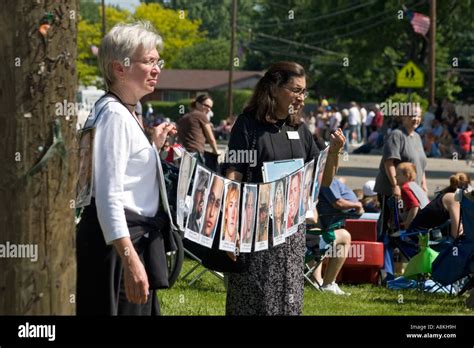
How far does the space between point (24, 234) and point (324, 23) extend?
209ft

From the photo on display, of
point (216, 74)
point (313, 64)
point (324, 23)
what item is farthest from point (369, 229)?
point (216, 74)

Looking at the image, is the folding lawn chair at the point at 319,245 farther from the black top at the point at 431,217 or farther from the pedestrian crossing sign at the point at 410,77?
the pedestrian crossing sign at the point at 410,77

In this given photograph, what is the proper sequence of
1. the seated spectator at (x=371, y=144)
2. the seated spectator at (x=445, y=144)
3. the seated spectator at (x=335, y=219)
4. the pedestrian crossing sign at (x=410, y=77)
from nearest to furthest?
1. the seated spectator at (x=335, y=219)
2. the pedestrian crossing sign at (x=410, y=77)
3. the seated spectator at (x=445, y=144)
4. the seated spectator at (x=371, y=144)

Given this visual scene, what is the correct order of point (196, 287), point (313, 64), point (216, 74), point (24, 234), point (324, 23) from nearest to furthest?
point (24, 234) → point (196, 287) → point (324, 23) → point (313, 64) → point (216, 74)

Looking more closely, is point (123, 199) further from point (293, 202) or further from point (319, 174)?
point (319, 174)

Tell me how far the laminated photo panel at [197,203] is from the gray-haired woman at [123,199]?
643 mm

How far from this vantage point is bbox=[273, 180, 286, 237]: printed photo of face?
21.0 feet

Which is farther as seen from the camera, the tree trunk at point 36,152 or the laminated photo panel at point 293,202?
the laminated photo panel at point 293,202

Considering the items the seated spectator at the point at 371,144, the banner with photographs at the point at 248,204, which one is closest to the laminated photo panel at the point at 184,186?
the banner with photographs at the point at 248,204

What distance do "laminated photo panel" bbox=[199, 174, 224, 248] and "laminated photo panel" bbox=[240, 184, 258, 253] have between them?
0.80 feet

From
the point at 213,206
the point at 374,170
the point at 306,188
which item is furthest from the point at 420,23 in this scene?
the point at 213,206

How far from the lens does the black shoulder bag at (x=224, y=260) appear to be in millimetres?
6109

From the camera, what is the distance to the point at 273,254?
6434mm
